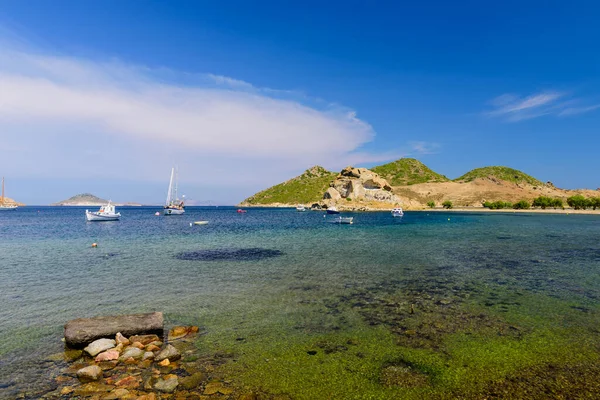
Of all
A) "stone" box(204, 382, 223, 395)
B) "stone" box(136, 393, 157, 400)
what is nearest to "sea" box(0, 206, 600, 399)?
"stone" box(204, 382, 223, 395)

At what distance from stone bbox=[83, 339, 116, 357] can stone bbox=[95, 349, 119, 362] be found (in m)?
0.28

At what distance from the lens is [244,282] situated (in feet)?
72.8

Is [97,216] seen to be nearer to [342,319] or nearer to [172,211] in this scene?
[172,211]

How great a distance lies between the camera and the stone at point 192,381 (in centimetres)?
907

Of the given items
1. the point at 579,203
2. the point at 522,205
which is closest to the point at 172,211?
the point at 522,205

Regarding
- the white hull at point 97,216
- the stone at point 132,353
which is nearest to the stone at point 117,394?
the stone at point 132,353

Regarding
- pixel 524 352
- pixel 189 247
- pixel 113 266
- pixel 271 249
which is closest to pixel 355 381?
pixel 524 352

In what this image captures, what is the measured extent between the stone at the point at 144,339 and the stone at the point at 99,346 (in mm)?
685

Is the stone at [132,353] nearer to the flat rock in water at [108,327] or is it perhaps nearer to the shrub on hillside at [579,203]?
the flat rock in water at [108,327]

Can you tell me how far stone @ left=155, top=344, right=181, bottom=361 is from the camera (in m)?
10.6

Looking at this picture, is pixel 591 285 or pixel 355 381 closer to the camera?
pixel 355 381

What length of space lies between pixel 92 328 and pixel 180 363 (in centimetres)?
413

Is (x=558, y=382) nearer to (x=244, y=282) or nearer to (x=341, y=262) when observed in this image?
(x=244, y=282)

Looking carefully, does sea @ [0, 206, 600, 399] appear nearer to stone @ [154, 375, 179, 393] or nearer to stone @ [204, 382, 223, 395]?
stone @ [204, 382, 223, 395]
